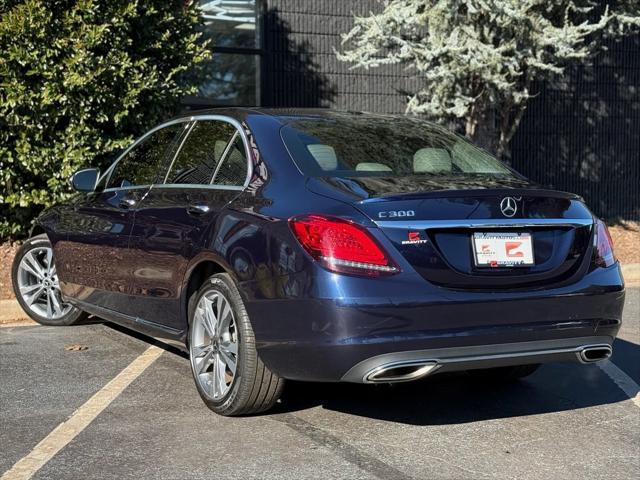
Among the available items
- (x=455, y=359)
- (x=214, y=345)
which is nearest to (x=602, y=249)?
(x=455, y=359)

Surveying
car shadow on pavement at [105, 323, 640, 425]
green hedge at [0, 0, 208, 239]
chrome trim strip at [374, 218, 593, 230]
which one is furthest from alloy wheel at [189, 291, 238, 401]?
green hedge at [0, 0, 208, 239]

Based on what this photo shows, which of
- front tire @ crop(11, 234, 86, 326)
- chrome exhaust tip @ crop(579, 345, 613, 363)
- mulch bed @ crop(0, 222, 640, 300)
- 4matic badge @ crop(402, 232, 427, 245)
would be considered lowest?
mulch bed @ crop(0, 222, 640, 300)

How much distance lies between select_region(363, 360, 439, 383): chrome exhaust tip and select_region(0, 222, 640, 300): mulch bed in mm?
4918

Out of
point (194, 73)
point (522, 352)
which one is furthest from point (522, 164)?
point (522, 352)

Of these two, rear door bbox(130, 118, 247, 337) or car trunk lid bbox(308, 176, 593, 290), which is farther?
rear door bbox(130, 118, 247, 337)

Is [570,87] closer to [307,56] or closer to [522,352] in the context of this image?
[307,56]

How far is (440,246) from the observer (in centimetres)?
419

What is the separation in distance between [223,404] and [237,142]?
1359mm

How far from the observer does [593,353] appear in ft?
15.1

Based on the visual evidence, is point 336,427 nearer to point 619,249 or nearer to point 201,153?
point 201,153

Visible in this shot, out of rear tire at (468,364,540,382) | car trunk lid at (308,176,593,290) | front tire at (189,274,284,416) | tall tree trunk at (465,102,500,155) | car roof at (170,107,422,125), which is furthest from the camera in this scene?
tall tree trunk at (465,102,500,155)

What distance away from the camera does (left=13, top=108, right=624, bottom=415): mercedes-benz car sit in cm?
412

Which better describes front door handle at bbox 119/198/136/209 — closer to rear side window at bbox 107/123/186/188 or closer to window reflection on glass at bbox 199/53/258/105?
rear side window at bbox 107/123/186/188

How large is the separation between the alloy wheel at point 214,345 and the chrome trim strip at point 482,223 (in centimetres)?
100
